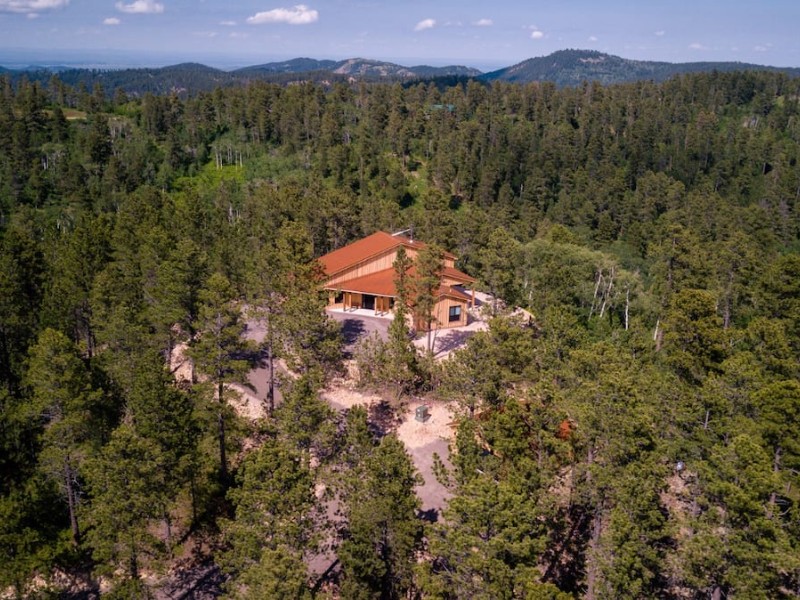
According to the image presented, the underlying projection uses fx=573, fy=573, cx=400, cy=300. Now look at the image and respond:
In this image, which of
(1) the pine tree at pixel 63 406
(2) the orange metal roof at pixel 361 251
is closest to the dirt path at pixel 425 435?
(1) the pine tree at pixel 63 406

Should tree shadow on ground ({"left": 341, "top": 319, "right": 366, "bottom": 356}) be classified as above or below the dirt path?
above

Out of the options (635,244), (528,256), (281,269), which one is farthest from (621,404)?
(635,244)

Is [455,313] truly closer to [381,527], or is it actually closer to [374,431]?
[374,431]

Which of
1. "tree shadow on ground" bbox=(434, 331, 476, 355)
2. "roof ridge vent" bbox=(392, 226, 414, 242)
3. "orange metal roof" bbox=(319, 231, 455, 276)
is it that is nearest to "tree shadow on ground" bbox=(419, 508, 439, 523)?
"tree shadow on ground" bbox=(434, 331, 476, 355)

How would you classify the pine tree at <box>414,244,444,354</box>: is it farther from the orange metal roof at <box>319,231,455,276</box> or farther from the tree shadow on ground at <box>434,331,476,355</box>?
the orange metal roof at <box>319,231,455,276</box>

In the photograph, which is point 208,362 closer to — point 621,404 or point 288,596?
point 288,596

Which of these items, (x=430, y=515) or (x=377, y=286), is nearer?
(x=430, y=515)

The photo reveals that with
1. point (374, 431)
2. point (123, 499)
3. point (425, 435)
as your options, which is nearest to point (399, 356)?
point (374, 431)
